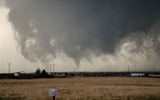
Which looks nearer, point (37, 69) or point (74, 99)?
point (74, 99)

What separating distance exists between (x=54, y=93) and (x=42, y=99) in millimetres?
10944

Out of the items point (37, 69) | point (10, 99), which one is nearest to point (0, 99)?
point (10, 99)

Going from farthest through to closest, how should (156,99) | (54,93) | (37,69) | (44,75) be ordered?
(37,69), (44,75), (156,99), (54,93)

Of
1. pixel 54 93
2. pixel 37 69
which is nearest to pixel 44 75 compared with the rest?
pixel 37 69

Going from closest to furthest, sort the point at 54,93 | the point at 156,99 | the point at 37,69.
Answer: the point at 54,93 < the point at 156,99 < the point at 37,69

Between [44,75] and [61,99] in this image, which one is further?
[44,75]

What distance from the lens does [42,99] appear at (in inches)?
953

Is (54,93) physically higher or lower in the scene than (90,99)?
higher

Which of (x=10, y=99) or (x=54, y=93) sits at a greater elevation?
(x=54, y=93)

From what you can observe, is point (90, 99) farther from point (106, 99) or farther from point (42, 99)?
point (42, 99)

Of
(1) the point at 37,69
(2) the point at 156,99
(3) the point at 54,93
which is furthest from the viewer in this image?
(1) the point at 37,69

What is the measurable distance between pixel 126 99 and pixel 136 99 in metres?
1.21

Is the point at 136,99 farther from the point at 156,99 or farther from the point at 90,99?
the point at 90,99

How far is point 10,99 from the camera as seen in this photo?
82.0 ft
